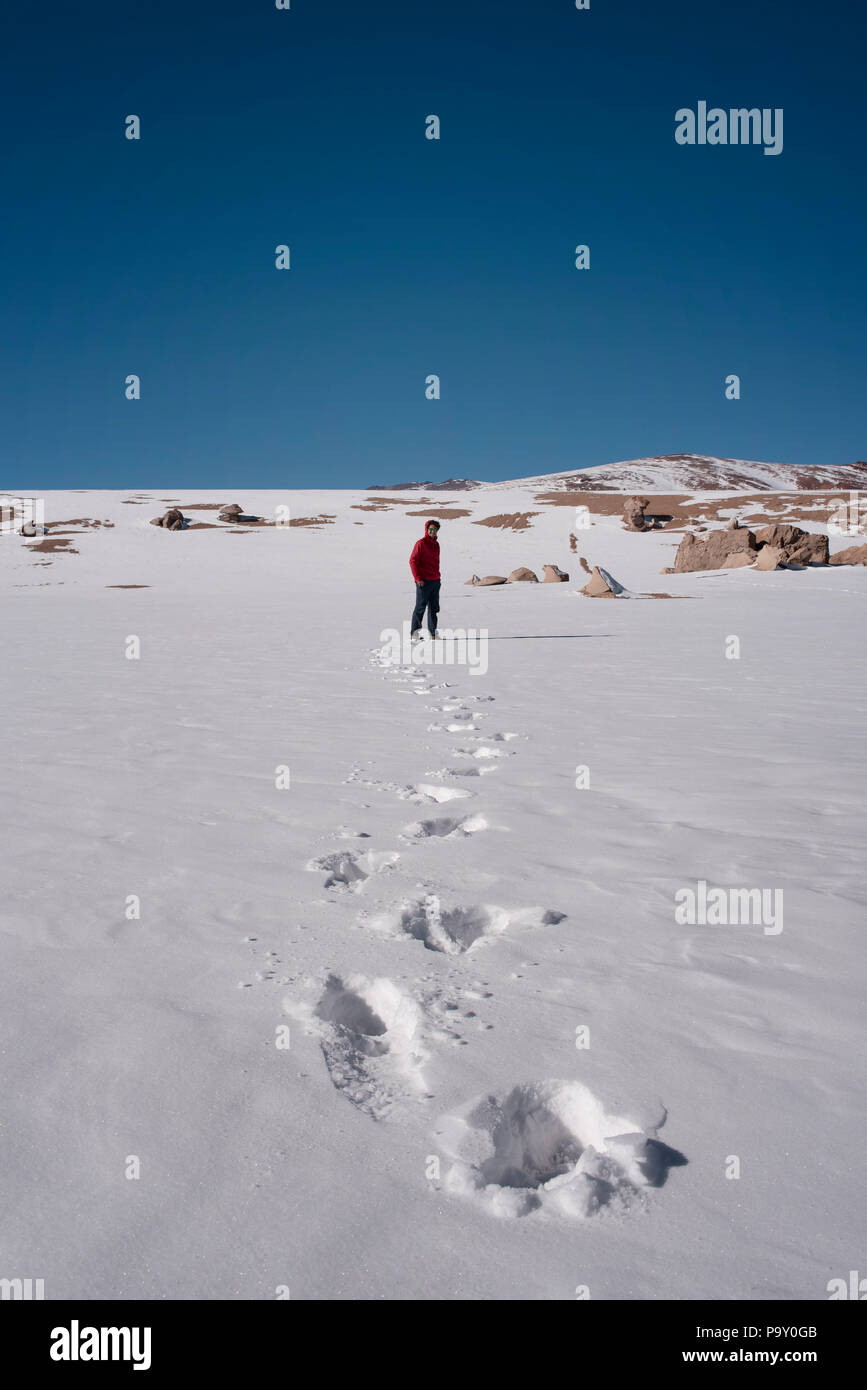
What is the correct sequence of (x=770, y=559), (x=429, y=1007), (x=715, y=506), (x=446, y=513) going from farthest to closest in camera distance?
1. (x=446, y=513)
2. (x=715, y=506)
3. (x=770, y=559)
4. (x=429, y=1007)

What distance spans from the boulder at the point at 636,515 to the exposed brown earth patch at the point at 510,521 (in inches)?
211

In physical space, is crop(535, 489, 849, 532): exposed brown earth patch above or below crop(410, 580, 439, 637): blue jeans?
above

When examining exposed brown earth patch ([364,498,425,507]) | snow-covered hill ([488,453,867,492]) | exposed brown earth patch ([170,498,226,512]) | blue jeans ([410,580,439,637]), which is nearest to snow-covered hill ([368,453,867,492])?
snow-covered hill ([488,453,867,492])

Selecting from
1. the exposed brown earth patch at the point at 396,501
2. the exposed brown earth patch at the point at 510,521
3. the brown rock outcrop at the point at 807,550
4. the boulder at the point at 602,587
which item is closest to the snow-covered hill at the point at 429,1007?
the boulder at the point at 602,587

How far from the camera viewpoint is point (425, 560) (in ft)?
39.0

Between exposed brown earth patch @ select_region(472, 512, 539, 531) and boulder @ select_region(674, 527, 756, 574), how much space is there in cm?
1672

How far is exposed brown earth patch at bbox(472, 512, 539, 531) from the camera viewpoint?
44409 mm

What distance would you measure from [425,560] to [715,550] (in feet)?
59.2

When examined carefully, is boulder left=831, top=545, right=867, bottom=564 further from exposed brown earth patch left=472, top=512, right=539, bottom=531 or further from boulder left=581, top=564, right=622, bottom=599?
exposed brown earth patch left=472, top=512, right=539, bottom=531

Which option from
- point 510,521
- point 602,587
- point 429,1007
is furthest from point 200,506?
point 429,1007

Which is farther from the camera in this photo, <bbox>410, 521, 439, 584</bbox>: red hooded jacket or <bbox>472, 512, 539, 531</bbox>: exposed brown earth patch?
<bbox>472, 512, 539, 531</bbox>: exposed brown earth patch

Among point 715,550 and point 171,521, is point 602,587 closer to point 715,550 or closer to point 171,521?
point 715,550
